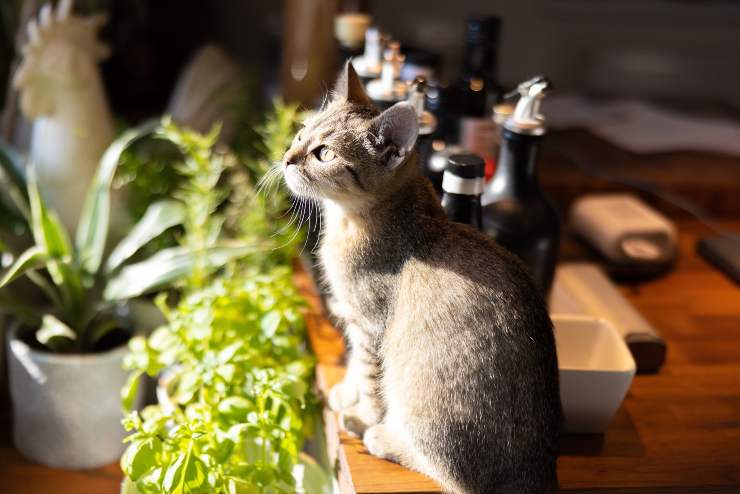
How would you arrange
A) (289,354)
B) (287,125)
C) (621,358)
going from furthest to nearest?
(287,125) < (289,354) < (621,358)

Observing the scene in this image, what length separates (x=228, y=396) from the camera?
816 mm

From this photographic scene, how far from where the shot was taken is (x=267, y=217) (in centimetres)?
122

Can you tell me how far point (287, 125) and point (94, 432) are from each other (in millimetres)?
533

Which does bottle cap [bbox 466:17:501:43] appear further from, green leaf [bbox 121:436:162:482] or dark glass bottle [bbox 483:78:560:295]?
green leaf [bbox 121:436:162:482]

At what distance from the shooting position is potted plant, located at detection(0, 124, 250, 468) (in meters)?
1.08

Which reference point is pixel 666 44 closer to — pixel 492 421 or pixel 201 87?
pixel 201 87

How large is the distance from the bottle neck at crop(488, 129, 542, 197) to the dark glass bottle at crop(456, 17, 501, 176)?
0.54ft

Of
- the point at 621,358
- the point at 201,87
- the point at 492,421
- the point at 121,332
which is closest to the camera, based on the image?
the point at 492,421

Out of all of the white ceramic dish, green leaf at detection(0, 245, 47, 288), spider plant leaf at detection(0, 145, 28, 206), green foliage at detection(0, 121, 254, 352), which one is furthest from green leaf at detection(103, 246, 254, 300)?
the white ceramic dish

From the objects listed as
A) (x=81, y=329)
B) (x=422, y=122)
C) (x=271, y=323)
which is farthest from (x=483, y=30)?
(x=81, y=329)

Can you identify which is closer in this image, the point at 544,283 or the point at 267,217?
the point at 544,283

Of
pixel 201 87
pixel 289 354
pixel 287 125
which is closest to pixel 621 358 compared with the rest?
pixel 289 354

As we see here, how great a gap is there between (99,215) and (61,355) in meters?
0.21

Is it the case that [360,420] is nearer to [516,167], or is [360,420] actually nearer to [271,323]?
[271,323]
